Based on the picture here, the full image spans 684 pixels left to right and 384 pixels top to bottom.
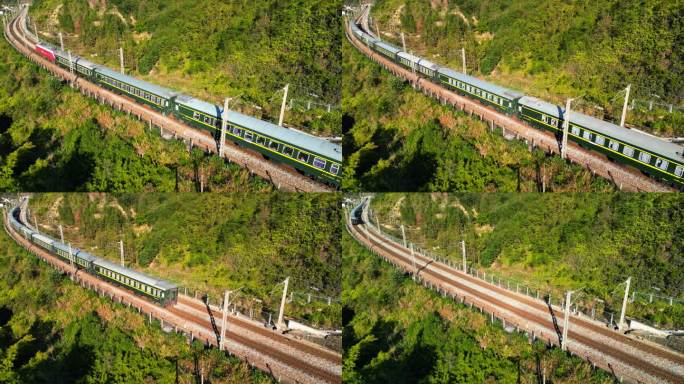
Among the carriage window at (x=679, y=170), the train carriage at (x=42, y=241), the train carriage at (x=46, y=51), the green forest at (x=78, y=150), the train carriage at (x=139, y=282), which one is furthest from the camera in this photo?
the train carriage at (x=42, y=241)

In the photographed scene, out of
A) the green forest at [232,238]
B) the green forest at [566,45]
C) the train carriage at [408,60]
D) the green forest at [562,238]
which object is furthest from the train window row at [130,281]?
the green forest at [566,45]

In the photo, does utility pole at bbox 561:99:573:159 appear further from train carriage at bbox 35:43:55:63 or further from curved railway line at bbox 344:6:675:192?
train carriage at bbox 35:43:55:63

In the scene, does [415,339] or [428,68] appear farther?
[415,339]

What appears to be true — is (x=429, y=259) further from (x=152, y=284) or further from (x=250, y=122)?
(x=152, y=284)

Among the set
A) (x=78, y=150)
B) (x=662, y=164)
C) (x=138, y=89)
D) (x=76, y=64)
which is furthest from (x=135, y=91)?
(x=662, y=164)

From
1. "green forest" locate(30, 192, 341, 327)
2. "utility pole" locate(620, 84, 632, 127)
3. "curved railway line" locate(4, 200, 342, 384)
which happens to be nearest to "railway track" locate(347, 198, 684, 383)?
"green forest" locate(30, 192, 341, 327)

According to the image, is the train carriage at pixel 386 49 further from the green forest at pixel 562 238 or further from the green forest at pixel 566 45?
the green forest at pixel 562 238

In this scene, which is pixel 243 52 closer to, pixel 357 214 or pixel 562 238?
pixel 357 214

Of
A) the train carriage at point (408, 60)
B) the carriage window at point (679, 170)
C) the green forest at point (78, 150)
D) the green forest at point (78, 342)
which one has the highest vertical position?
the train carriage at point (408, 60)
